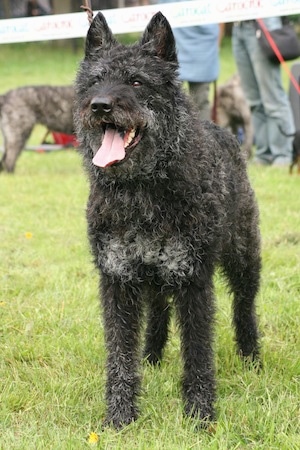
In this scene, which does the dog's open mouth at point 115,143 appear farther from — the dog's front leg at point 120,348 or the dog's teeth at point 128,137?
the dog's front leg at point 120,348

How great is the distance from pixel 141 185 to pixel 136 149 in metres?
0.19

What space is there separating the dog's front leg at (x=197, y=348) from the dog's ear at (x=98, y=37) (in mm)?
1239

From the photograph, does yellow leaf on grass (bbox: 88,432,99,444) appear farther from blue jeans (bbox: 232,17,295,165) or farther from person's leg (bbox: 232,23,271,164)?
person's leg (bbox: 232,23,271,164)

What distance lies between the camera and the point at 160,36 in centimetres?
353

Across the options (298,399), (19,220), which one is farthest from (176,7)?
(298,399)

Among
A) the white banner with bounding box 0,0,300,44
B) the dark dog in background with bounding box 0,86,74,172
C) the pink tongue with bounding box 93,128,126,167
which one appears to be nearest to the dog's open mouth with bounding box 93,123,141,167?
the pink tongue with bounding box 93,128,126,167

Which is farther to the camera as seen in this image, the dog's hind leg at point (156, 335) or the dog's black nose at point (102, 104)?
the dog's hind leg at point (156, 335)

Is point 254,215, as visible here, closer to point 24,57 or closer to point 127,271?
point 127,271

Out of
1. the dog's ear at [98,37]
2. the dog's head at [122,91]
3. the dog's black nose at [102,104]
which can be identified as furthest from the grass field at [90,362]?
the dog's black nose at [102,104]

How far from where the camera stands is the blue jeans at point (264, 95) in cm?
1041

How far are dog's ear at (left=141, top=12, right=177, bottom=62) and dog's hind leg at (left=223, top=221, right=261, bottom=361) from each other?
1.34 m

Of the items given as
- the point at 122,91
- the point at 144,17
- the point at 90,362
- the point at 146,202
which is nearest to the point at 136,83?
the point at 122,91

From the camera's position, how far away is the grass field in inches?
138

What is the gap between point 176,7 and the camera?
7121mm
